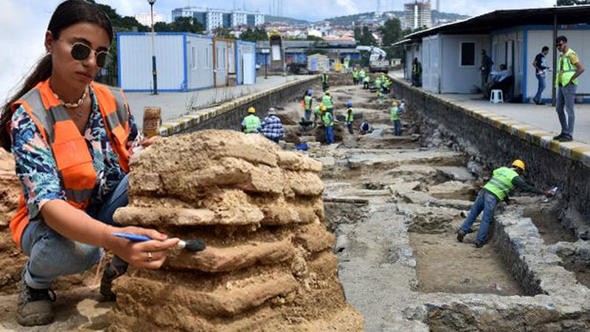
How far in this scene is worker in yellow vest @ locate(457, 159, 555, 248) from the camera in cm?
1008

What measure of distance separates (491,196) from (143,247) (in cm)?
832

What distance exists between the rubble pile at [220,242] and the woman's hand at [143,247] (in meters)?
0.16

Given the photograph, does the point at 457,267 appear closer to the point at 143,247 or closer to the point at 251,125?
the point at 143,247

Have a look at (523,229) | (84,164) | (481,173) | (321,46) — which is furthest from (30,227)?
(321,46)

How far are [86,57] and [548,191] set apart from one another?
8.88 meters

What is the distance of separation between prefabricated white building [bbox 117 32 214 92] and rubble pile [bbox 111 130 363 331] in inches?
1080

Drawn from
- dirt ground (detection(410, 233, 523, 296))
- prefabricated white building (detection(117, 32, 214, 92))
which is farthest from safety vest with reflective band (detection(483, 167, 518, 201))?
prefabricated white building (detection(117, 32, 214, 92))

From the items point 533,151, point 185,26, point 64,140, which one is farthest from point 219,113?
point 185,26

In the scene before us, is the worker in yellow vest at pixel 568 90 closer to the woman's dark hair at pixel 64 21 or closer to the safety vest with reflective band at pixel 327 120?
the woman's dark hair at pixel 64 21

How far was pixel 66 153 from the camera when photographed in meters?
3.34

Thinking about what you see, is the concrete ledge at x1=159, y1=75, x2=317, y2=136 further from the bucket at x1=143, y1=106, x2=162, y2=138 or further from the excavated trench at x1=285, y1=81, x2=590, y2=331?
the bucket at x1=143, y1=106, x2=162, y2=138

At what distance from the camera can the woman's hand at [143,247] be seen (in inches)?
107

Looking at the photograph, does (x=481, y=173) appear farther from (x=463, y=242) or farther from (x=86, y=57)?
(x=86, y=57)

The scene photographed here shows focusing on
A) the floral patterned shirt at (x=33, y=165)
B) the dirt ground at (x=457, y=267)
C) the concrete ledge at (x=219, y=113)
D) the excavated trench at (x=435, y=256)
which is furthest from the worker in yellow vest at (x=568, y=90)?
the floral patterned shirt at (x=33, y=165)
